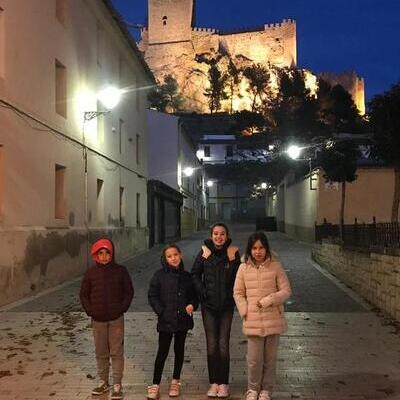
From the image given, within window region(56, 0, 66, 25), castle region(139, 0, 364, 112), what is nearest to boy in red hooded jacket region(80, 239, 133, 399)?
window region(56, 0, 66, 25)

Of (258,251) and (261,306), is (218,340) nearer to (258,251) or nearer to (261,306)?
(261,306)

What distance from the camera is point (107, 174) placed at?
21.4 metres

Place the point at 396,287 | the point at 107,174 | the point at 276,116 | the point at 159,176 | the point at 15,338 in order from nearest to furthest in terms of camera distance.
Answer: the point at 15,338 < the point at 396,287 < the point at 107,174 < the point at 159,176 < the point at 276,116

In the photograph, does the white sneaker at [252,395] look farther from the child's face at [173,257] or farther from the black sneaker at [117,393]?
the child's face at [173,257]

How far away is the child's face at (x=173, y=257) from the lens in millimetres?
5469

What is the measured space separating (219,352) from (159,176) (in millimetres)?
36115

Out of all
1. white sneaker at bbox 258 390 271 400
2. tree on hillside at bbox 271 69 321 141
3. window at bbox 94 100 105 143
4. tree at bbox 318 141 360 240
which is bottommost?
white sneaker at bbox 258 390 271 400

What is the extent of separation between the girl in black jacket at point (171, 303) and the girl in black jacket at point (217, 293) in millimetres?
125

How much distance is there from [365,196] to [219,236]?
81.9 feet

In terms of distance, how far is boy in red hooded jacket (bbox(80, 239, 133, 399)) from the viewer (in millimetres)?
5406

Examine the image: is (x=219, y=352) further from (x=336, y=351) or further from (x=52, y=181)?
(x=52, y=181)

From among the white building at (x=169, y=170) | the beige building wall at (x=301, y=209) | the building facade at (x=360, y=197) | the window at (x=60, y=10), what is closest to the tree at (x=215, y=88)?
the white building at (x=169, y=170)

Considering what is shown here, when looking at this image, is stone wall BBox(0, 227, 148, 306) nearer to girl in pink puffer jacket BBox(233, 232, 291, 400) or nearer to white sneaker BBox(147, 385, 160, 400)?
white sneaker BBox(147, 385, 160, 400)

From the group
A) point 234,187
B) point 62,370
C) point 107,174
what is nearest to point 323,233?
point 107,174
